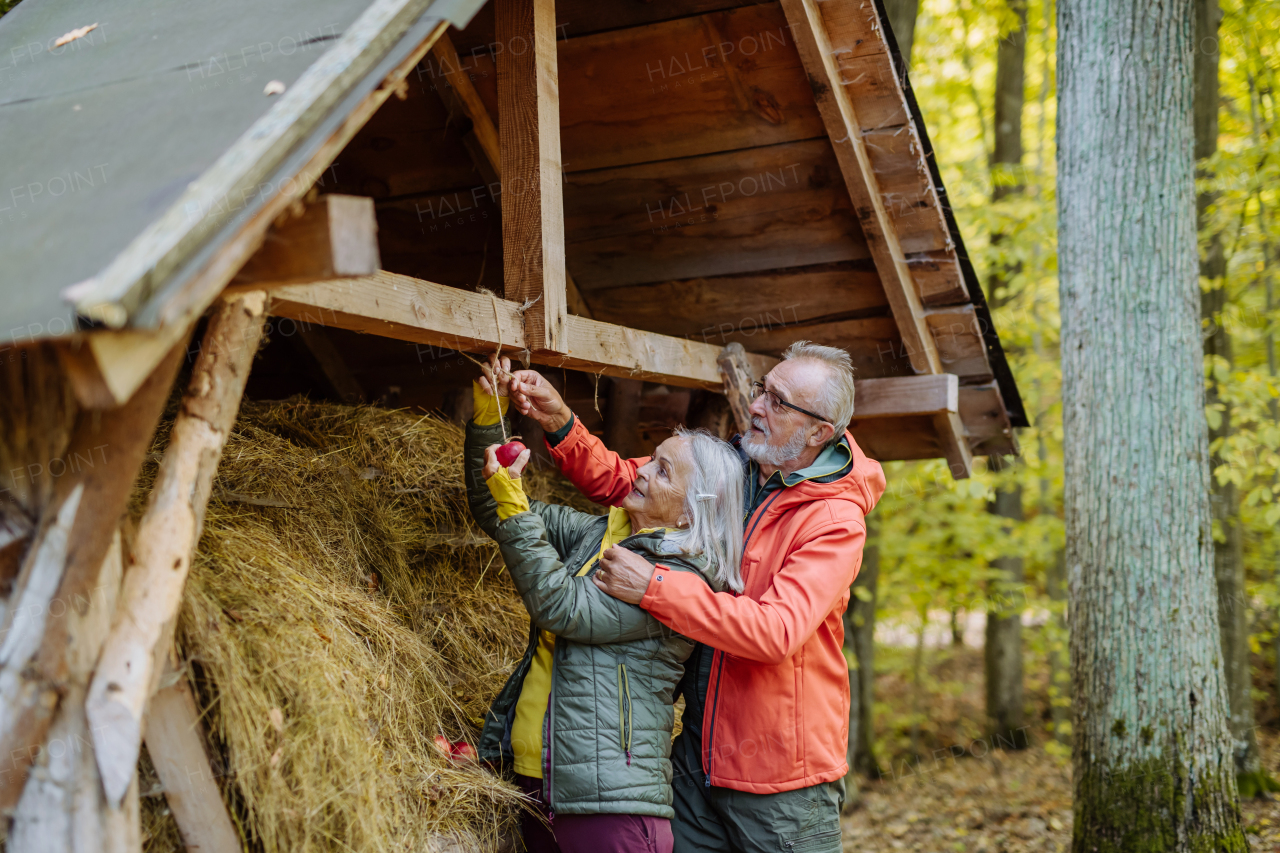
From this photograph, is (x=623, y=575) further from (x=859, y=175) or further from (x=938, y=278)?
(x=938, y=278)

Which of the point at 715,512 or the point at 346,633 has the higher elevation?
the point at 715,512

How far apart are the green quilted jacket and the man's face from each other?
1.79ft

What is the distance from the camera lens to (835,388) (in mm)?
3006

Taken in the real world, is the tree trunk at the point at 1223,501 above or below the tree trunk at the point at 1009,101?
below

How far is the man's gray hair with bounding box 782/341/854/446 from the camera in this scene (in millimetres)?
2969

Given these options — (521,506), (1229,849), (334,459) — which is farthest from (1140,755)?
(334,459)

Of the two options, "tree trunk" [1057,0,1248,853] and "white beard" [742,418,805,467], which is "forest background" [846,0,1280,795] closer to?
"tree trunk" [1057,0,1248,853]

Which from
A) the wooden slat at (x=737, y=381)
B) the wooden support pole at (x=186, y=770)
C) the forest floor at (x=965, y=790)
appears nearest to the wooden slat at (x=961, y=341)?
the wooden slat at (x=737, y=381)

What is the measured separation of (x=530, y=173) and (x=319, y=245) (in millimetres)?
1352

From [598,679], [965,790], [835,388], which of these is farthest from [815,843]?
[965,790]

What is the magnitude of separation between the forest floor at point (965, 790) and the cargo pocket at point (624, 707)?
5.50 metres

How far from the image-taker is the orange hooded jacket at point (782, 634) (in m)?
2.45

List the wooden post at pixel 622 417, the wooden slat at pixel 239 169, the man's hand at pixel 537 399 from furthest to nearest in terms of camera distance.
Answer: the wooden post at pixel 622 417
the man's hand at pixel 537 399
the wooden slat at pixel 239 169

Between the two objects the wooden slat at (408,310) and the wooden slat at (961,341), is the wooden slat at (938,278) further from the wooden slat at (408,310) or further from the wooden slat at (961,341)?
the wooden slat at (408,310)
